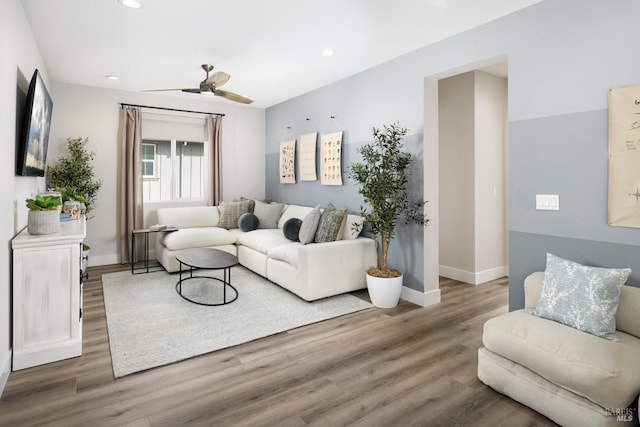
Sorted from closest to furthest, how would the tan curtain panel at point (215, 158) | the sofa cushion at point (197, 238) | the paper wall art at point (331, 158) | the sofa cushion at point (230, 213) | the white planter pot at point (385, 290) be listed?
the white planter pot at point (385, 290) < the paper wall art at point (331, 158) < the sofa cushion at point (197, 238) < the sofa cushion at point (230, 213) < the tan curtain panel at point (215, 158)

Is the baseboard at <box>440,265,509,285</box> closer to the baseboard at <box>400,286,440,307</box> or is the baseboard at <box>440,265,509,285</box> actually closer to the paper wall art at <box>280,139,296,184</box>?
the baseboard at <box>400,286,440,307</box>

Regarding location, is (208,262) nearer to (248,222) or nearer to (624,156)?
(248,222)

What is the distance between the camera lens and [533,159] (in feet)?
9.24

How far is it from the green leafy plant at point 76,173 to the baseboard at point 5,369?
2.85 meters

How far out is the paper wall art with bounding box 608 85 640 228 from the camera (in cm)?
227

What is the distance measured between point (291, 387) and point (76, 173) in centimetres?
442

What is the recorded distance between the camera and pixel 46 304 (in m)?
2.54

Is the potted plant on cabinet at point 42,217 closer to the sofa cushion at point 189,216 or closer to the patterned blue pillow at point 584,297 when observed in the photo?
the sofa cushion at point 189,216

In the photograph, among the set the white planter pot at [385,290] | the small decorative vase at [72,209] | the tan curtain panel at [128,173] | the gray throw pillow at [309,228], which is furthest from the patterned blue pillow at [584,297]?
the tan curtain panel at [128,173]

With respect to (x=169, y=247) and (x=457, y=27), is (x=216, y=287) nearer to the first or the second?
(x=169, y=247)

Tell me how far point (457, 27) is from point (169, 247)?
4.27m

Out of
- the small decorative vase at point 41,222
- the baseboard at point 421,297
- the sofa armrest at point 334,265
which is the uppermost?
the small decorative vase at point 41,222

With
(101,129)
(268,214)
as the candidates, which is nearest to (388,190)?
(268,214)

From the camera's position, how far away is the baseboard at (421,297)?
3.83 m
